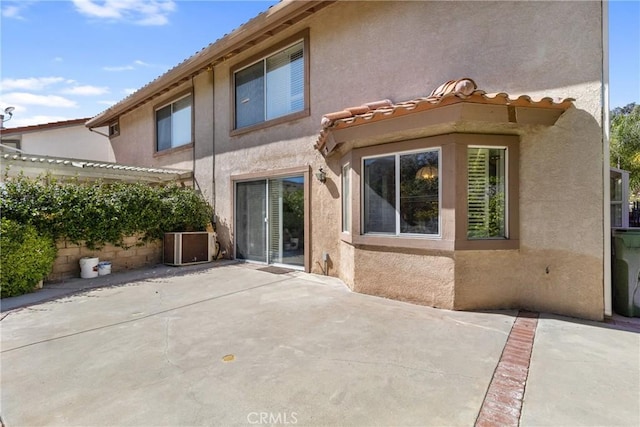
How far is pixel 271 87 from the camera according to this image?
10109mm

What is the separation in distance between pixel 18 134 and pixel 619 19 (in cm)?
2573

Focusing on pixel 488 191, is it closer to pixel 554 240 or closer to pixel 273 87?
pixel 554 240

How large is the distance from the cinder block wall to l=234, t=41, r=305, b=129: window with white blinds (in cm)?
534

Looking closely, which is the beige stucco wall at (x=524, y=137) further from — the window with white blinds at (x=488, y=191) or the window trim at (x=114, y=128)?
the window trim at (x=114, y=128)

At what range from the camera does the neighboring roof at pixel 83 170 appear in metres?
9.53

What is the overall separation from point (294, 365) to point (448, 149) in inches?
179

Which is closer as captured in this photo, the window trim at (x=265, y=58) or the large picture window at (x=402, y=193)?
the large picture window at (x=402, y=193)

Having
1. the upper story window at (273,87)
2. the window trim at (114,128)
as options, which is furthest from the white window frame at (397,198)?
the window trim at (114,128)

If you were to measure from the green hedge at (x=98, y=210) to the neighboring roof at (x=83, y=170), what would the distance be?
96 cm

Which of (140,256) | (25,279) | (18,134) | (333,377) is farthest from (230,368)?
(18,134)

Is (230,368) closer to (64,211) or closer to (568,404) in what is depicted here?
(568,404)

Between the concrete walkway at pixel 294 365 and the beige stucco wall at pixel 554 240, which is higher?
the beige stucco wall at pixel 554 240

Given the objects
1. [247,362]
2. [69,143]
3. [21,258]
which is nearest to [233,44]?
[21,258]

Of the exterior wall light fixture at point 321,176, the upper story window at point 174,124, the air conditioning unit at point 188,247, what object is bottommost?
the air conditioning unit at point 188,247
